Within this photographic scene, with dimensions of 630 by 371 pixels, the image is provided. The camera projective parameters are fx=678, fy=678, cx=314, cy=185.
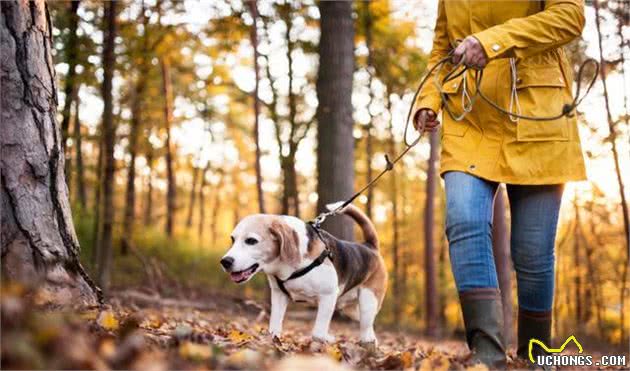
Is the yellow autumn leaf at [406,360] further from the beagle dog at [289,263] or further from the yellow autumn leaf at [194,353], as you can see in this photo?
the beagle dog at [289,263]

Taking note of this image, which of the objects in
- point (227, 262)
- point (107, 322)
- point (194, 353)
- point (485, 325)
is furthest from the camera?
point (227, 262)

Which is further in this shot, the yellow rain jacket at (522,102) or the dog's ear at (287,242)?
the dog's ear at (287,242)

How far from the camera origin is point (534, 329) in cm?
379

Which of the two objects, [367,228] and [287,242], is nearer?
[287,242]

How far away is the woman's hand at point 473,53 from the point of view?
3.36 m

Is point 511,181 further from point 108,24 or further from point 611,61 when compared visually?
point 611,61

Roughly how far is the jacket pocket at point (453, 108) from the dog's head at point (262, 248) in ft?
4.62

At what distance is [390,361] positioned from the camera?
9.50 feet

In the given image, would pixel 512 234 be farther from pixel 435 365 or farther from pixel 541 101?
pixel 435 365

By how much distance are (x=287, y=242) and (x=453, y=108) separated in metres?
1.51

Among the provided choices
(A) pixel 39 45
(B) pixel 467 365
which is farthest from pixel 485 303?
(A) pixel 39 45

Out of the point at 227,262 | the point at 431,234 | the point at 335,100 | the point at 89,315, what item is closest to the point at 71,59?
the point at 335,100

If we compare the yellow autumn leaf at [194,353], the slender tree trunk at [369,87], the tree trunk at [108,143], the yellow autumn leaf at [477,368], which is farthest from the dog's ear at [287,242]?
the slender tree trunk at [369,87]

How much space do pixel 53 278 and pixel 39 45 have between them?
48.5 inches
